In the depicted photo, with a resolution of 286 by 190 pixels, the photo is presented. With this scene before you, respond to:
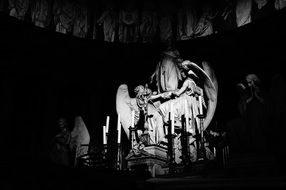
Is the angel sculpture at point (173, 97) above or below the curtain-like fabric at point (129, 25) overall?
below

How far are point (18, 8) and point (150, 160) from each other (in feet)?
26.7

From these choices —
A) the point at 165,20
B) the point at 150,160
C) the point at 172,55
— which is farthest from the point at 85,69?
the point at 150,160

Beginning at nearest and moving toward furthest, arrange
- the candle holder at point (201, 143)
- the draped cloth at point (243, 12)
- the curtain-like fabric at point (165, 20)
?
the candle holder at point (201, 143) → the draped cloth at point (243, 12) → the curtain-like fabric at point (165, 20)

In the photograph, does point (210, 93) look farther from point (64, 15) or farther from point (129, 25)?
point (64, 15)

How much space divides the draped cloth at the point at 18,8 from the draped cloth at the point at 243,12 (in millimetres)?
7980

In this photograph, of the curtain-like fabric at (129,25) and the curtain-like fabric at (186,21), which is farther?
the curtain-like fabric at (129,25)

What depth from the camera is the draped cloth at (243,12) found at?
40.7 feet

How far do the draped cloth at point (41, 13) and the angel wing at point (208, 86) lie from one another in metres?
6.14

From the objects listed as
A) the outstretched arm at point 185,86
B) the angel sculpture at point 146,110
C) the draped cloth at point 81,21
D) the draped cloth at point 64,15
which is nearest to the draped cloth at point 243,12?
the outstretched arm at point 185,86

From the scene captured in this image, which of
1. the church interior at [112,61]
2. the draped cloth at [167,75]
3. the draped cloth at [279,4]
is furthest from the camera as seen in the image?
the draped cloth at [279,4]

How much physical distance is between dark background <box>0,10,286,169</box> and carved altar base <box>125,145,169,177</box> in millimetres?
3687

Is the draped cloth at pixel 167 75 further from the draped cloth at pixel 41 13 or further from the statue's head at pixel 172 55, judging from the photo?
the draped cloth at pixel 41 13

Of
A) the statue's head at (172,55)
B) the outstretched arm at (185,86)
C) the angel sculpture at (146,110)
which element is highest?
the statue's head at (172,55)

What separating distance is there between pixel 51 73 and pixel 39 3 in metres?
2.76
